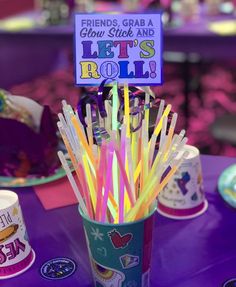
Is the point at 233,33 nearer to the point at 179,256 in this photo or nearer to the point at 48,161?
the point at 48,161

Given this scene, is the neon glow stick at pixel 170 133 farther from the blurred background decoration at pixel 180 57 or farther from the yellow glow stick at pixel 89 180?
the blurred background decoration at pixel 180 57

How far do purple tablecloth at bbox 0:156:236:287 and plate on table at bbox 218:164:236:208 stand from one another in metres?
0.01

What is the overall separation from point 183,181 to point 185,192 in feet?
0.07

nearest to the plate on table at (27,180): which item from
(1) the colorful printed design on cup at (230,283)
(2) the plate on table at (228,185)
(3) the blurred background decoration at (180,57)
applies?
(3) the blurred background decoration at (180,57)

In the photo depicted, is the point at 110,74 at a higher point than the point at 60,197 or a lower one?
higher

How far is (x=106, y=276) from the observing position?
71 cm

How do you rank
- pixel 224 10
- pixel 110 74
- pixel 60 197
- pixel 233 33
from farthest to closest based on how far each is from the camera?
pixel 224 10 < pixel 233 33 < pixel 60 197 < pixel 110 74

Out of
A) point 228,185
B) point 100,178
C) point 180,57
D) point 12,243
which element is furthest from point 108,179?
point 180,57

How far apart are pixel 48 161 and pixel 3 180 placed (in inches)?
4.0

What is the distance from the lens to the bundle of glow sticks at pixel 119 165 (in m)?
0.66

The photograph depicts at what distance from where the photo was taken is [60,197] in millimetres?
989

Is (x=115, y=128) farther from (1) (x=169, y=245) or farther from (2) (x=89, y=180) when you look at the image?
(1) (x=169, y=245)

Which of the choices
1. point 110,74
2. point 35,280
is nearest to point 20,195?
point 35,280

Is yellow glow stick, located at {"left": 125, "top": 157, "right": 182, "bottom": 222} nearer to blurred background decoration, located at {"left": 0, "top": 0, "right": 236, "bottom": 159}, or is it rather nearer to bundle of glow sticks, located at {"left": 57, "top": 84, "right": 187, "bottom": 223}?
bundle of glow sticks, located at {"left": 57, "top": 84, "right": 187, "bottom": 223}
